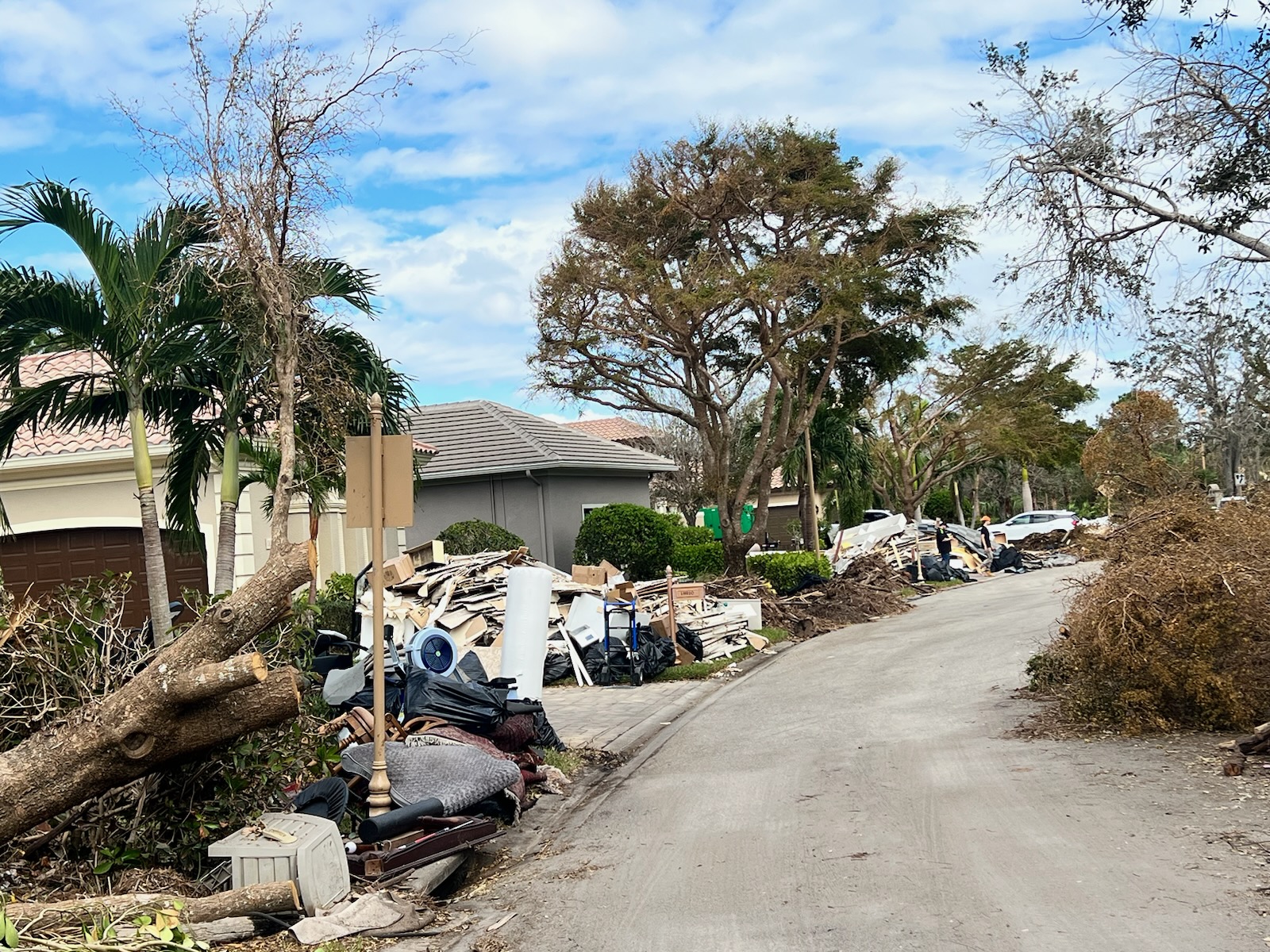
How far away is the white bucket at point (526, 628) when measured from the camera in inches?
499

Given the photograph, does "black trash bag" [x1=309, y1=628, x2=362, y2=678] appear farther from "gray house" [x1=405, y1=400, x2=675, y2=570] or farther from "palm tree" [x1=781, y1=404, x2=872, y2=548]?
"palm tree" [x1=781, y1=404, x2=872, y2=548]

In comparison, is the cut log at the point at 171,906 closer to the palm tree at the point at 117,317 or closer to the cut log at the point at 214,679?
the cut log at the point at 214,679

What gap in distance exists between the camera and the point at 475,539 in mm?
23875

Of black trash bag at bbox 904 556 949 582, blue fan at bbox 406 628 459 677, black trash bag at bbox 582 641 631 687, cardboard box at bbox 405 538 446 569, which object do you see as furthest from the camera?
black trash bag at bbox 904 556 949 582

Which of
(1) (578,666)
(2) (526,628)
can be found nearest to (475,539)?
(1) (578,666)

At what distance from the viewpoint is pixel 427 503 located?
27.8 meters

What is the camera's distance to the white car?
4275cm

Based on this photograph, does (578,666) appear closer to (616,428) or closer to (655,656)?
(655,656)

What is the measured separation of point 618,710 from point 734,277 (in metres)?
11.6

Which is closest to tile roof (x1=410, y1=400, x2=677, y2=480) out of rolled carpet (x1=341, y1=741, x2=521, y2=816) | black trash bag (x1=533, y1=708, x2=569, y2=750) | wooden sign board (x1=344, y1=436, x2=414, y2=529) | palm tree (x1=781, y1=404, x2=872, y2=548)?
palm tree (x1=781, y1=404, x2=872, y2=548)

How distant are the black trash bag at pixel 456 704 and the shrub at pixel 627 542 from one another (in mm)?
16063

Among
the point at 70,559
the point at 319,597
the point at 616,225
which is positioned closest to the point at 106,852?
the point at 319,597

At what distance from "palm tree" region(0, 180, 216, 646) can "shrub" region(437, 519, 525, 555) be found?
13.6 meters

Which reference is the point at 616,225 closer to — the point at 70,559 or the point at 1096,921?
the point at 70,559
